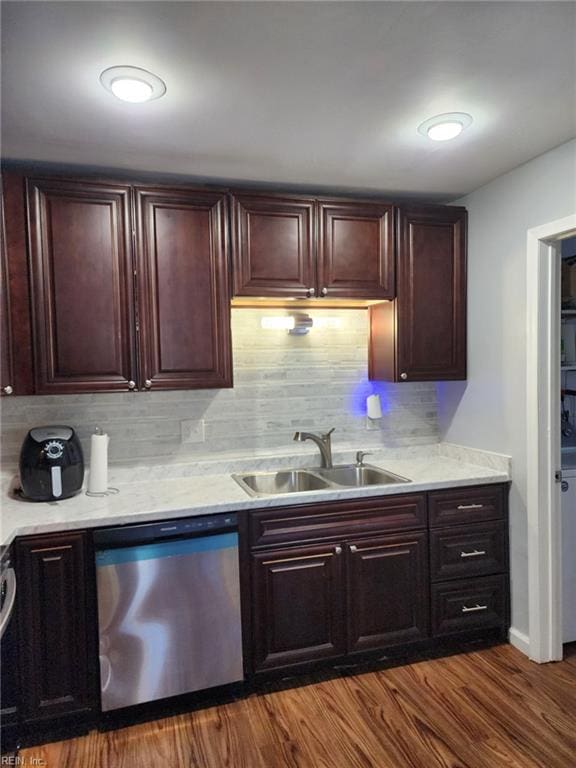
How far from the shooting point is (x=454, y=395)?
293cm

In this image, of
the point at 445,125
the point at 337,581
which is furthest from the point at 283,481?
the point at 445,125

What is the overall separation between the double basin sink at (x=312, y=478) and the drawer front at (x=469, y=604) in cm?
64

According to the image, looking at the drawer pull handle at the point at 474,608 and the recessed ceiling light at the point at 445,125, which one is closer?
the recessed ceiling light at the point at 445,125

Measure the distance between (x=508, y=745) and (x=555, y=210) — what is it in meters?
2.24

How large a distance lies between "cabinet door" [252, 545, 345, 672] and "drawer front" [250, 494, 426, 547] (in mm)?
69

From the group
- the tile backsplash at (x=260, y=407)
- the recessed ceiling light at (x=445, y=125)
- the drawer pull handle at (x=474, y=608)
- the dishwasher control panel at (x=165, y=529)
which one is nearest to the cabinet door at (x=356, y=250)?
the tile backsplash at (x=260, y=407)

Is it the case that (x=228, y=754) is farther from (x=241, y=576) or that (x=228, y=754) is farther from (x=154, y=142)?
(x=154, y=142)

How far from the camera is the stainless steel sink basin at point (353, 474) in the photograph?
8.91 feet

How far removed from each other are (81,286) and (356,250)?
4.56ft

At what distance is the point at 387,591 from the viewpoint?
2.32 metres

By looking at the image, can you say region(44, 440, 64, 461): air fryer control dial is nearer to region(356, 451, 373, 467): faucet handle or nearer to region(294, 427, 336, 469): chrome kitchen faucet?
region(294, 427, 336, 469): chrome kitchen faucet

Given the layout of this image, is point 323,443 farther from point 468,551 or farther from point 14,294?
point 14,294

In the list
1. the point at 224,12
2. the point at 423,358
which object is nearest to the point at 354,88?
the point at 224,12

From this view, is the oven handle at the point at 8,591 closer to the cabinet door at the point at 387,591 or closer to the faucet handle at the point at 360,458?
the cabinet door at the point at 387,591
